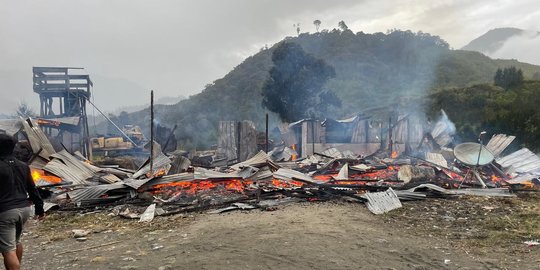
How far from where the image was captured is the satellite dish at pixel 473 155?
1152 cm

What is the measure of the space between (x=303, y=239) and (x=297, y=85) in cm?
3064

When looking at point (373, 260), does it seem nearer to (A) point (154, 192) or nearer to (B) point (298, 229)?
(B) point (298, 229)

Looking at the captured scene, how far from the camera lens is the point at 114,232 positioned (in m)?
6.75

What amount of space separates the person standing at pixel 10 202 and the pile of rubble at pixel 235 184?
3309mm

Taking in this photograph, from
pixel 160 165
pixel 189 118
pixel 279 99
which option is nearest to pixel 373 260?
pixel 160 165

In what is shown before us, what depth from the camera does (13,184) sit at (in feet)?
13.7

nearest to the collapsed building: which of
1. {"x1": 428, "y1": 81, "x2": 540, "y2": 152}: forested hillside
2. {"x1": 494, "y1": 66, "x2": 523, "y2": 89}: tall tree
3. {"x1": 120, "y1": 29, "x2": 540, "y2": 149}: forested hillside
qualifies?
{"x1": 428, "y1": 81, "x2": 540, "y2": 152}: forested hillside

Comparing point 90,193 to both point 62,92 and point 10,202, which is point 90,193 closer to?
point 10,202

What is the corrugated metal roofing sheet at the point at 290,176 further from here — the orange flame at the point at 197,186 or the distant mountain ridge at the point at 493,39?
the distant mountain ridge at the point at 493,39

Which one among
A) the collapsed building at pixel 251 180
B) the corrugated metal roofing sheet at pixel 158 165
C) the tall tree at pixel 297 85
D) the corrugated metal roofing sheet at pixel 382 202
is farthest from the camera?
the tall tree at pixel 297 85

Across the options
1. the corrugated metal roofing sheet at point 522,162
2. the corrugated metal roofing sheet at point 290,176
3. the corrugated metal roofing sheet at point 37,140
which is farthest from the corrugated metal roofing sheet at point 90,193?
the corrugated metal roofing sheet at point 522,162

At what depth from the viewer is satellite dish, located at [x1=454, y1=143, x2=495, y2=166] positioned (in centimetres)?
1152

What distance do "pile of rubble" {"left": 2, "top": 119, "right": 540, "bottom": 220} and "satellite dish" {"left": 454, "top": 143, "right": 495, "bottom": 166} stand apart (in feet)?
2.08

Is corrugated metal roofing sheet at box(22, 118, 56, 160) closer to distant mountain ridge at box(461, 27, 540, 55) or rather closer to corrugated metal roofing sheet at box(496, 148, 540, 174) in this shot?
corrugated metal roofing sheet at box(496, 148, 540, 174)
